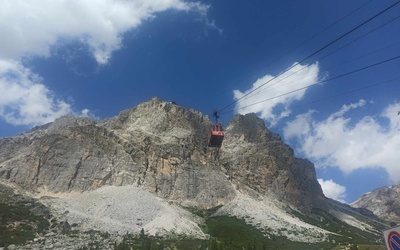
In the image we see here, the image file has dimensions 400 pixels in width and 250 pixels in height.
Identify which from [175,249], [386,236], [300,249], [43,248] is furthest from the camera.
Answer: [300,249]

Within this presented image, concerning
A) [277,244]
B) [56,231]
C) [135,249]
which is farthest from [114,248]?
[277,244]

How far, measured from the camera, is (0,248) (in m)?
163

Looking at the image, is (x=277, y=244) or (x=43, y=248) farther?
(x=277, y=244)

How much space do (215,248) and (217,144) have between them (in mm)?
108201

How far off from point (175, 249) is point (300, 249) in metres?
60.7

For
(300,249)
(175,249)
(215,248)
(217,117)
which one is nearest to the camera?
(217,117)

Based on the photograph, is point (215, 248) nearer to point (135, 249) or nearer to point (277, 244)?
point (135, 249)

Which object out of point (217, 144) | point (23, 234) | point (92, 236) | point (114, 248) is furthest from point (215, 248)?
point (217, 144)

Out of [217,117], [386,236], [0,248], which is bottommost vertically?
[386,236]

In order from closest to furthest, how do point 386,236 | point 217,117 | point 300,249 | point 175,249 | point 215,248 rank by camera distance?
point 386,236, point 217,117, point 215,248, point 175,249, point 300,249

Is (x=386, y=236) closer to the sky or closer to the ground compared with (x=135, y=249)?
closer to the ground

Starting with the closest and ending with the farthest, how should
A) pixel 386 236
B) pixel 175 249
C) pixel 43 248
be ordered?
pixel 386 236 < pixel 43 248 < pixel 175 249

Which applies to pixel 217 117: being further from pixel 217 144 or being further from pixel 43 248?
pixel 43 248

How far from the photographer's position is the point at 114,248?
17288cm
